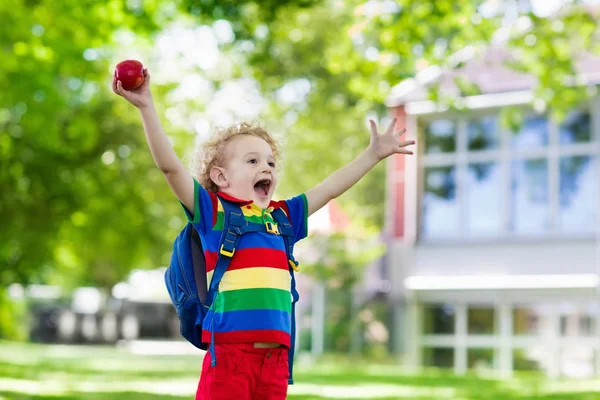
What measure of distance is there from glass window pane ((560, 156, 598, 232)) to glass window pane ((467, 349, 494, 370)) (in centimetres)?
295

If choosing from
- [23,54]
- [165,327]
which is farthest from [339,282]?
[165,327]

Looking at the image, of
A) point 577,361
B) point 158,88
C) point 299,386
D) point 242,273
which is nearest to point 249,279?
point 242,273

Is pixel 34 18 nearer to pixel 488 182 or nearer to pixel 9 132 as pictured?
pixel 9 132

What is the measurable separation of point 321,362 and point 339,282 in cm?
182

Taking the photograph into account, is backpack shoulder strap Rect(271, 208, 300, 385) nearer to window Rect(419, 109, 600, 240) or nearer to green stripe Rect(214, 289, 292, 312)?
green stripe Rect(214, 289, 292, 312)

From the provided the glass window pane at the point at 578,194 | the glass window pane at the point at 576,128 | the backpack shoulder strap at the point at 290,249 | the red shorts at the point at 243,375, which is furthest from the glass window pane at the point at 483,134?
the red shorts at the point at 243,375

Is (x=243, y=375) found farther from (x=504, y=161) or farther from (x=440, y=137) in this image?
(x=440, y=137)

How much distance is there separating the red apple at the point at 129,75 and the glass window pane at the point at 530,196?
1774cm

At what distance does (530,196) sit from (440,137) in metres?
2.34

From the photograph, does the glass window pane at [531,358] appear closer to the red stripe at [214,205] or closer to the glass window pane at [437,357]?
the glass window pane at [437,357]

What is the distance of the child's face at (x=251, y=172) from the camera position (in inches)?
152

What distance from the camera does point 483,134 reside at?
69.8ft

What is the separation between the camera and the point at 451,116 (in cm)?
2144

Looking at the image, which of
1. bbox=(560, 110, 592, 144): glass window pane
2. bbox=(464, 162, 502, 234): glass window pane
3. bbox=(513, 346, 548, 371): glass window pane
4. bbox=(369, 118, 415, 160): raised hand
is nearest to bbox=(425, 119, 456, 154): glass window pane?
bbox=(464, 162, 502, 234): glass window pane
